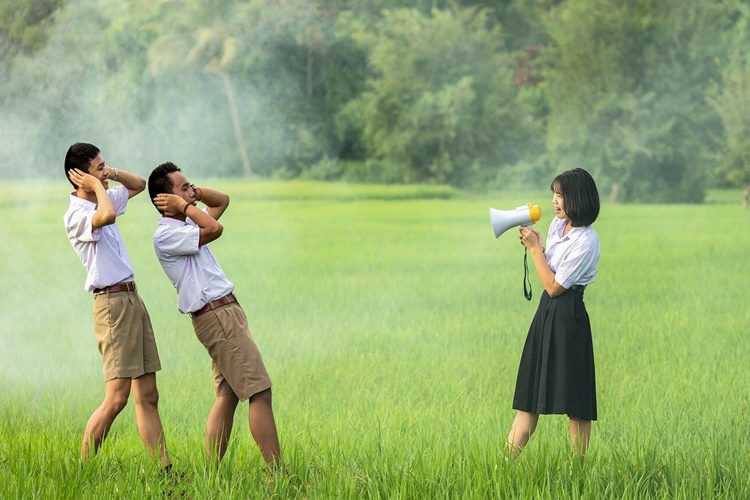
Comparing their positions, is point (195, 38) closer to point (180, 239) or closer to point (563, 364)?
point (180, 239)

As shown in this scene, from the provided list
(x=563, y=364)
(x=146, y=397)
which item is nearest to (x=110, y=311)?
(x=146, y=397)

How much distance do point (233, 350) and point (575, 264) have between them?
1.33 metres

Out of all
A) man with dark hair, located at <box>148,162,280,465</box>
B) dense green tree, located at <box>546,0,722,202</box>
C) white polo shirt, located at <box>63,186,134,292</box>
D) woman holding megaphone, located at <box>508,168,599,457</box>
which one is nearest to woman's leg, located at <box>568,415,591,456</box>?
woman holding megaphone, located at <box>508,168,599,457</box>

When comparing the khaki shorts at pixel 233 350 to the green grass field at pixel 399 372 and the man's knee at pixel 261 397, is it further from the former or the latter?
the green grass field at pixel 399 372

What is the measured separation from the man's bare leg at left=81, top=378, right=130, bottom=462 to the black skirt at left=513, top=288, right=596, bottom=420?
4.98 ft

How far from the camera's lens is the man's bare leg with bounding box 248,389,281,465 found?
14.9 feet

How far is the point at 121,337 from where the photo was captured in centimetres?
473

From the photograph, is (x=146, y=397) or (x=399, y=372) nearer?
(x=146, y=397)

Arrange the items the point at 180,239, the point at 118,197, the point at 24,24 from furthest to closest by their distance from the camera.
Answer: the point at 24,24
the point at 118,197
the point at 180,239

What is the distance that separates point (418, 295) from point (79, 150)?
21.3ft

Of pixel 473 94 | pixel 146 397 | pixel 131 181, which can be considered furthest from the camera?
pixel 473 94

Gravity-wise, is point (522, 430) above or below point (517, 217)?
below

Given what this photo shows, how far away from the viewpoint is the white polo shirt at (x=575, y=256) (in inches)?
184

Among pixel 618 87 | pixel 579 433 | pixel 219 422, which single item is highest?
pixel 618 87
